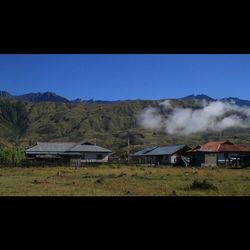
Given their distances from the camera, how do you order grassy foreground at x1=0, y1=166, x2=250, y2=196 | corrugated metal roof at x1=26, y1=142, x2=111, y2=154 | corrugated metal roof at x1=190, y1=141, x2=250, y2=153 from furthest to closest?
1. corrugated metal roof at x1=26, y1=142, x2=111, y2=154
2. corrugated metal roof at x1=190, y1=141, x2=250, y2=153
3. grassy foreground at x1=0, y1=166, x2=250, y2=196

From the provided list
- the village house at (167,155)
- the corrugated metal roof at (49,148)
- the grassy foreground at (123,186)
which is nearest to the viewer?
the grassy foreground at (123,186)

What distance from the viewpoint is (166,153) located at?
96312 millimetres

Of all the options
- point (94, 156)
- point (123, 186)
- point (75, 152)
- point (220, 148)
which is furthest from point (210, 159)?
point (123, 186)

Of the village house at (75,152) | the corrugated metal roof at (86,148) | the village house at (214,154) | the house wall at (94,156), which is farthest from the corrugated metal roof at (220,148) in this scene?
the corrugated metal roof at (86,148)

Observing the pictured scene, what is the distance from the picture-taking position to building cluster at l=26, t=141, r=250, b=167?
83.4 meters

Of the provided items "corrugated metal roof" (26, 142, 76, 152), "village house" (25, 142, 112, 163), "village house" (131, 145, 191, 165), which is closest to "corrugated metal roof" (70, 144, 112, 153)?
"village house" (25, 142, 112, 163)

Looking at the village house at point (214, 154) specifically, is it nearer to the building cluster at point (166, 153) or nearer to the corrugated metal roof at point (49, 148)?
the building cluster at point (166, 153)

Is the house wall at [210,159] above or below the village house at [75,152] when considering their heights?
below

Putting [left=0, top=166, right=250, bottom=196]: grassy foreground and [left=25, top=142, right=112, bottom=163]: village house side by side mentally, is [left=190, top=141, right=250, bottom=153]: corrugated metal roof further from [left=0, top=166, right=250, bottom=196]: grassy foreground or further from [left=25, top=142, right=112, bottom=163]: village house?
[left=0, top=166, right=250, bottom=196]: grassy foreground

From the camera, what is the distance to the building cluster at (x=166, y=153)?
274ft
